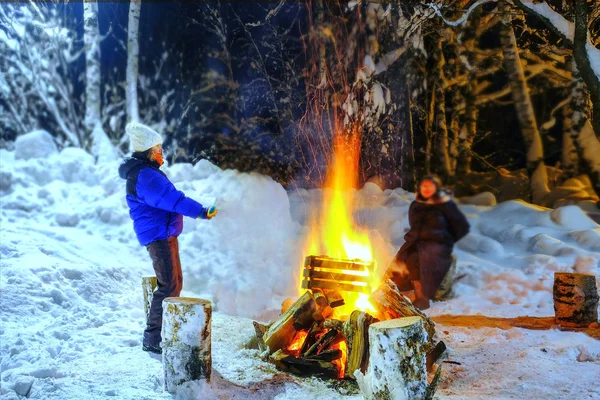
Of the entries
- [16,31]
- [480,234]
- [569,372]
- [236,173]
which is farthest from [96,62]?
[569,372]

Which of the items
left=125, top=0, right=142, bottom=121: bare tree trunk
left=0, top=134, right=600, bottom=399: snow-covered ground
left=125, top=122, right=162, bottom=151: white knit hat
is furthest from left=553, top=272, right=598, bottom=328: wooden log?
left=125, top=0, right=142, bottom=121: bare tree trunk

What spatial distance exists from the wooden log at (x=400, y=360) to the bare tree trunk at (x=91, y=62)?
952 cm

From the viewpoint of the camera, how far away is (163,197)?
4.19 meters

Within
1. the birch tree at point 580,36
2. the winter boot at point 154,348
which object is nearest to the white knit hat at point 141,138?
the winter boot at point 154,348

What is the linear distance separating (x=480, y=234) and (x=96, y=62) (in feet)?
30.0

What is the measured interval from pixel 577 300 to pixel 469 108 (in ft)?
28.9

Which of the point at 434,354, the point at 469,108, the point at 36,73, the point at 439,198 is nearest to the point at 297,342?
the point at 434,354

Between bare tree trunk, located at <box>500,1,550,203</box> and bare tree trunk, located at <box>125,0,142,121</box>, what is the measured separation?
843 cm

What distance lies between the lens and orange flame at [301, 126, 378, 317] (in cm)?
583

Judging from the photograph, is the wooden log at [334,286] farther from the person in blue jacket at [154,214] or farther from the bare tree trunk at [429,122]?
the bare tree trunk at [429,122]

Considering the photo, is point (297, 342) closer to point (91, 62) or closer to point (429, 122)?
point (91, 62)

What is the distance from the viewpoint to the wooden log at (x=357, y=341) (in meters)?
4.05

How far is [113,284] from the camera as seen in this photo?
5.93 meters

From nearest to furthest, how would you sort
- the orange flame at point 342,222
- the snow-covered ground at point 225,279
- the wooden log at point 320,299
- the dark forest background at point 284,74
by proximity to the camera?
1. the snow-covered ground at point 225,279
2. the wooden log at point 320,299
3. the orange flame at point 342,222
4. the dark forest background at point 284,74
